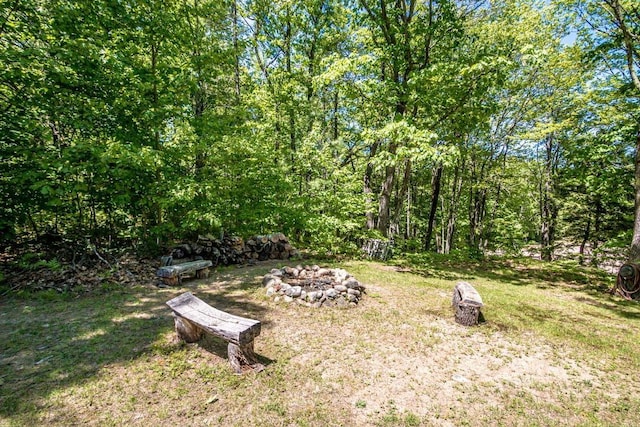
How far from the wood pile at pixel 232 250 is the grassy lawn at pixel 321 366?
175 cm

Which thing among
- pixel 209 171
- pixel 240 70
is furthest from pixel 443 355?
pixel 240 70

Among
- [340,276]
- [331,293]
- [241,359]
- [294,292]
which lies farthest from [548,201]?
[241,359]

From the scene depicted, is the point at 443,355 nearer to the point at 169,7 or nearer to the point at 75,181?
the point at 75,181

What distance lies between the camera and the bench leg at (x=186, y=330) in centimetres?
364

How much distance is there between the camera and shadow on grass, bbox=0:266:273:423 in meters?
2.75

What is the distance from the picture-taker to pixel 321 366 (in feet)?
11.0

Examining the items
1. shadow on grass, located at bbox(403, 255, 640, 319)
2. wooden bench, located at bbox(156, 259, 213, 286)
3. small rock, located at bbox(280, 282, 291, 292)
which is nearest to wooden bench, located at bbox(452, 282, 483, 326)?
shadow on grass, located at bbox(403, 255, 640, 319)

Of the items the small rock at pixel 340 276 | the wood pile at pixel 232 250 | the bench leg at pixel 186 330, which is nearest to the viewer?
the bench leg at pixel 186 330

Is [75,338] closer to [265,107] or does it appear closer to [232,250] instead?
[232,250]

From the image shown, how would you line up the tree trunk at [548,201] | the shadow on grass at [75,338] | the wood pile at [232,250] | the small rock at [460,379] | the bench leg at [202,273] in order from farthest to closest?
1. the tree trunk at [548,201]
2. the wood pile at [232,250]
3. the bench leg at [202,273]
4. the small rock at [460,379]
5. the shadow on grass at [75,338]

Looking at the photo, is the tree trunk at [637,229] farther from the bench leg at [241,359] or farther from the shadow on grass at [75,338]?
the bench leg at [241,359]

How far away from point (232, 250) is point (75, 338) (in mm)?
4657

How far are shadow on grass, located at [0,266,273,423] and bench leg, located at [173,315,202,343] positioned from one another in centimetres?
11

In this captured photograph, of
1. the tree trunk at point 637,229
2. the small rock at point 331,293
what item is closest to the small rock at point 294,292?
the small rock at point 331,293
